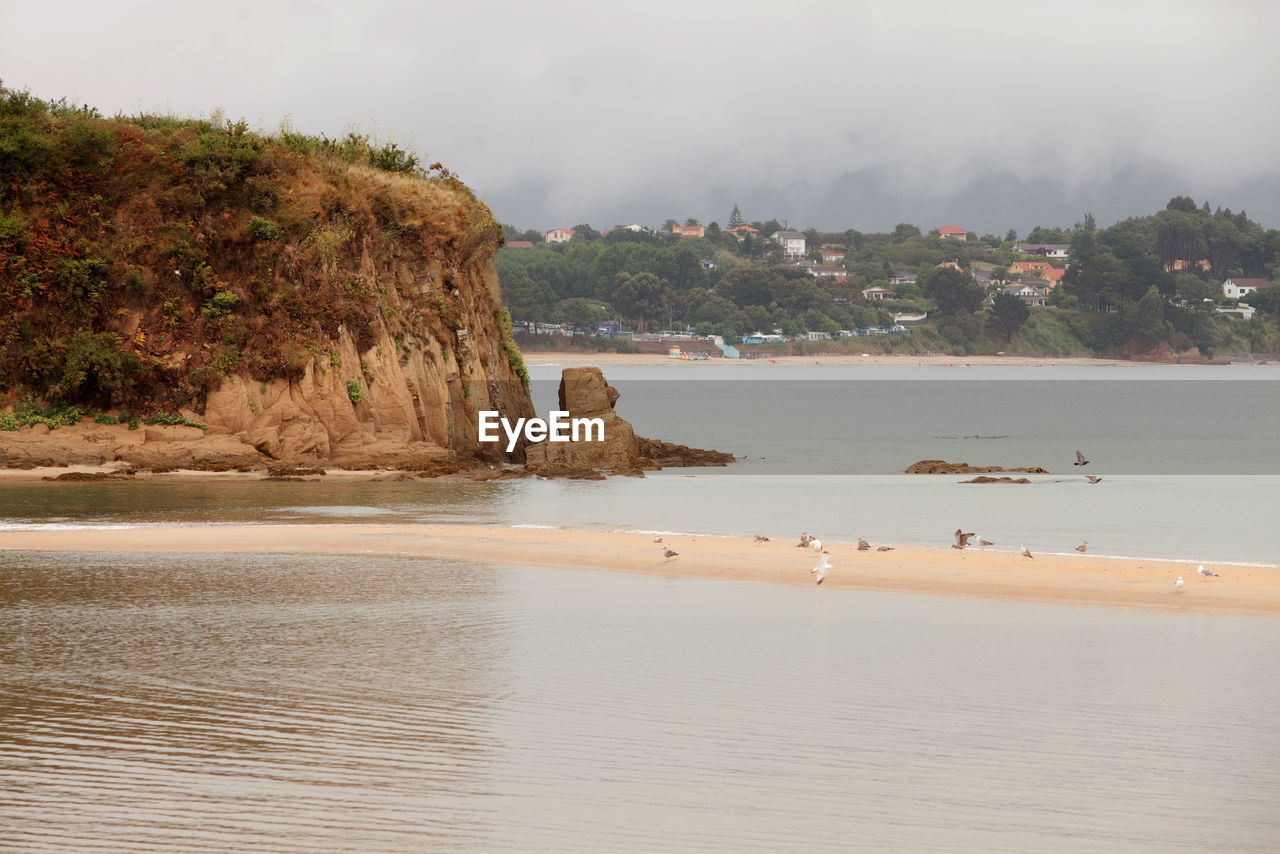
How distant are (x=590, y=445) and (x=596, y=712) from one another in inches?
1002

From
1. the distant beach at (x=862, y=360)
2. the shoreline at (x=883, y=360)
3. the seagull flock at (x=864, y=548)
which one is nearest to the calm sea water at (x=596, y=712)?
the seagull flock at (x=864, y=548)

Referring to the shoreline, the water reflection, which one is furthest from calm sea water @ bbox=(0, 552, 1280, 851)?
the shoreline

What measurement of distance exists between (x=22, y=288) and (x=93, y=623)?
19.7 meters

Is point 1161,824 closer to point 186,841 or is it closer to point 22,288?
point 186,841

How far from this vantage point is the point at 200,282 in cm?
3244

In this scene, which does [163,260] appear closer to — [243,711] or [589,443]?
[589,443]

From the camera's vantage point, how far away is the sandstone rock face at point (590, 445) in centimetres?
3491

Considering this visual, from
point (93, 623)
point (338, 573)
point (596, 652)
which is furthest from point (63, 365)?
point (596, 652)

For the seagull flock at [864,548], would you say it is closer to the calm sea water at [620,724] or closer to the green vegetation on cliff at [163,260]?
the calm sea water at [620,724]

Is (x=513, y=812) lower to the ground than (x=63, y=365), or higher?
lower

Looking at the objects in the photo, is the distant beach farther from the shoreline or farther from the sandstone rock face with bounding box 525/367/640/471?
the sandstone rock face with bounding box 525/367/640/471

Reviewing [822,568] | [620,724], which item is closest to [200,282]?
[822,568]

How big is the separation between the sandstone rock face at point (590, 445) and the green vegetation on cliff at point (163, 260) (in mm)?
4604

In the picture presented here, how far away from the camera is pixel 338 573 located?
17734 millimetres
